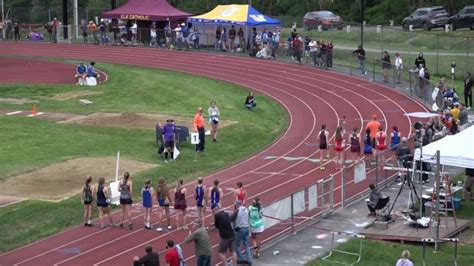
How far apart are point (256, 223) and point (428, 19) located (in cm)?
5166

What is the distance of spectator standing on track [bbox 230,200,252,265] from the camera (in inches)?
852

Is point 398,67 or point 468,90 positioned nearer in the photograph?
point 468,90

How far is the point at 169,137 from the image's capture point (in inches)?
1331

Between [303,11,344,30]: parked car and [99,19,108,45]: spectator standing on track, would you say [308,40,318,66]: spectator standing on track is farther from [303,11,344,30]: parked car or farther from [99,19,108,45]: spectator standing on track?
[303,11,344,30]: parked car

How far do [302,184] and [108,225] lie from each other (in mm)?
6883

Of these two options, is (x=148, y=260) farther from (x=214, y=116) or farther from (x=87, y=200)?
(x=214, y=116)

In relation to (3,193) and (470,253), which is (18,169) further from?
(470,253)

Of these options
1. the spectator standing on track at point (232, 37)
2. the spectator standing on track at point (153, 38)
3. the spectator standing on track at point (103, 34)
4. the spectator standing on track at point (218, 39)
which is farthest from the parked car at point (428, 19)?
the spectator standing on track at point (103, 34)

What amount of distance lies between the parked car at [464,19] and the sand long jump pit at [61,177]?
41.0 metres

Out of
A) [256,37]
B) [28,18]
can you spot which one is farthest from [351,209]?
[28,18]

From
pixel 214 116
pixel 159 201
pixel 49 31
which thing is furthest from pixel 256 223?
pixel 49 31

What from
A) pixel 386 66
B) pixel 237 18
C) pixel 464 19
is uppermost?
pixel 237 18

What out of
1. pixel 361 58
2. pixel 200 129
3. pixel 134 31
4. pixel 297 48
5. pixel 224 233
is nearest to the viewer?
pixel 224 233

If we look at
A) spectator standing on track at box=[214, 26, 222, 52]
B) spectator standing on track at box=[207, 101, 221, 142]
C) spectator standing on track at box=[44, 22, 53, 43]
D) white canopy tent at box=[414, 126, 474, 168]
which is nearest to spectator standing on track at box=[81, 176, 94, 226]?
white canopy tent at box=[414, 126, 474, 168]
